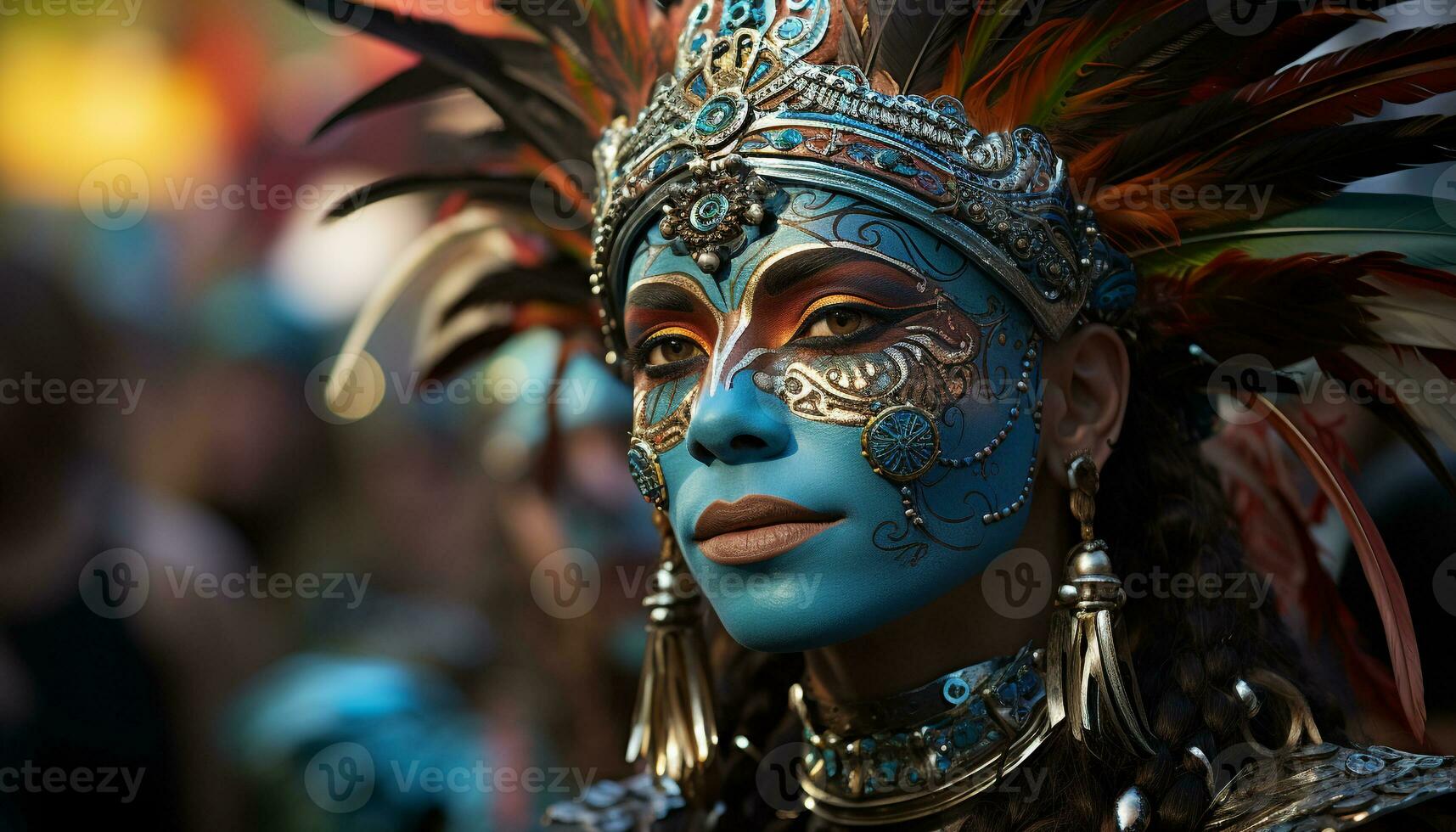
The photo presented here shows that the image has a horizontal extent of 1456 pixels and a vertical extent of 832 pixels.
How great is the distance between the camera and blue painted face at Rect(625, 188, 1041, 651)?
199 centimetres

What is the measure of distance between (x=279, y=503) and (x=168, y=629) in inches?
24.1

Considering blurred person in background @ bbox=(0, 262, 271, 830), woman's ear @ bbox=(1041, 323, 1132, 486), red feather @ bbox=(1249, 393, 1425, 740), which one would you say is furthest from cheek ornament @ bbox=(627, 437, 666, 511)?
blurred person in background @ bbox=(0, 262, 271, 830)

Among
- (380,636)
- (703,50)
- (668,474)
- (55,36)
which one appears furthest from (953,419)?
(55,36)

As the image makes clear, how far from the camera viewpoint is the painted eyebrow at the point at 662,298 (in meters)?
2.14

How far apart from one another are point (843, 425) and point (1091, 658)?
0.59 meters

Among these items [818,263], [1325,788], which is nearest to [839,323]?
[818,263]

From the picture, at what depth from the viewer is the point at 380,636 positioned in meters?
4.51

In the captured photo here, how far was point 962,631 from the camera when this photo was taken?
2.27m

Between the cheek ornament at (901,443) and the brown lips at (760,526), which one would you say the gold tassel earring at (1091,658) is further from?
the brown lips at (760,526)

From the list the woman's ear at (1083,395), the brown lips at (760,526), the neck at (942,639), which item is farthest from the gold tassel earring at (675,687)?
the woman's ear at (1083,395)

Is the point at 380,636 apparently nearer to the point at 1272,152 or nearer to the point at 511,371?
the point at 511,371

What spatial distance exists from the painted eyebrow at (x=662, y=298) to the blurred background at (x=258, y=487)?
83cm

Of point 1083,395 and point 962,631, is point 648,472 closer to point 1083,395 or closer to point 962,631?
point 962,631

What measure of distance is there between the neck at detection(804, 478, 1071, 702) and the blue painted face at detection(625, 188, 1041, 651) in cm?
16
